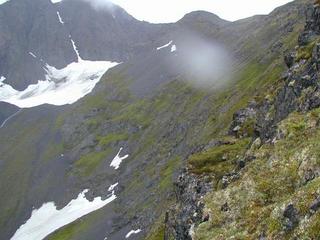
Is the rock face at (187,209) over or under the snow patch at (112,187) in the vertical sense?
over

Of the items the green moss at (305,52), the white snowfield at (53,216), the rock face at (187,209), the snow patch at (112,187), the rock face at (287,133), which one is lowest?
the white snowfield at (53,216)

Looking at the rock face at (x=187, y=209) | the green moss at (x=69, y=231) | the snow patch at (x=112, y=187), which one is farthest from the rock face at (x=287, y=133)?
the snow patch at (x=112, y=187)

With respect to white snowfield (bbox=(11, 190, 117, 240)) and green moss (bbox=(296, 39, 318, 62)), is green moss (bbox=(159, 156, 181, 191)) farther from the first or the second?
green moss (bbox=(296, 39, 318, 62))

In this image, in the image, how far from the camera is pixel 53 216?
181750 mm

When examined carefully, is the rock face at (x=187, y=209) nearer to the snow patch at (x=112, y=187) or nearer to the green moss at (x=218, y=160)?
the green moss at (x=218, y=160)

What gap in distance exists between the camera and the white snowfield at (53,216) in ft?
557

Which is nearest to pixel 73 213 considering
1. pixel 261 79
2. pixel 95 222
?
pixel 95 222

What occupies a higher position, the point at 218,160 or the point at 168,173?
the point at 218,160

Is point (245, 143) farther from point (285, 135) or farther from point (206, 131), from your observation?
point (206, 131)

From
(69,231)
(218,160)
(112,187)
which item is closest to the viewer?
(218,160)

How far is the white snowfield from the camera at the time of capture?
169750 millimetres

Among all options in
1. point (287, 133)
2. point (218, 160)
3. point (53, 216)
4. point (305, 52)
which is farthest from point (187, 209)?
point (53, 216)

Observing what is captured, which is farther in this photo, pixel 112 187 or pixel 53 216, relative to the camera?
pixel 53 216

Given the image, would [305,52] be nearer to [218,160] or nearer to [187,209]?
[218,160]
